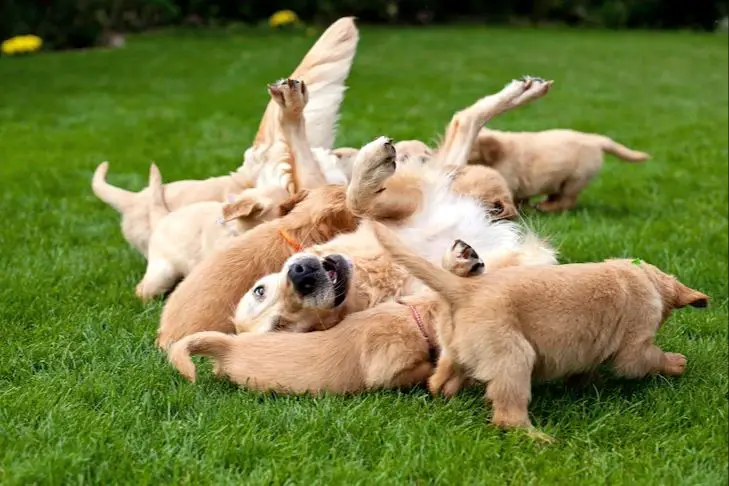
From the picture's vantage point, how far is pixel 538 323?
234 cm

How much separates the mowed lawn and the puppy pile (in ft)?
0.35

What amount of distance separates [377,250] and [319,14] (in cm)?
1727

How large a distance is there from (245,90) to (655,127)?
4.40 metres

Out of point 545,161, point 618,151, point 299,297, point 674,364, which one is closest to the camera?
point 674,364

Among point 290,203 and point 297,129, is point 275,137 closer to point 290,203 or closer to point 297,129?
point 297,129

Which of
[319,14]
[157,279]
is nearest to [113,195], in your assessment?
[157,279]

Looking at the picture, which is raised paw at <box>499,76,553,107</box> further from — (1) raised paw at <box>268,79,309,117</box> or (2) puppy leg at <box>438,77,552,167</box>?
(1) raised paw at <box>268,79,309,117</box>

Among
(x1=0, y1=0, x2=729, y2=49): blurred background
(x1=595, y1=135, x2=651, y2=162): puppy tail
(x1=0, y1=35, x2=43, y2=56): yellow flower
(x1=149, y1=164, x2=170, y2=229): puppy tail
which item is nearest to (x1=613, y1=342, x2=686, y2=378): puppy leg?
(x1=149, y1=164, x2=170, y2=229): puppy tail

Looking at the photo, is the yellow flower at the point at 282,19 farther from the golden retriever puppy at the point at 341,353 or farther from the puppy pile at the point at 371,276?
the golden retriever puppy at the point at 341,353

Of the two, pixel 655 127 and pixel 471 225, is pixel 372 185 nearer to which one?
pixel 471 225

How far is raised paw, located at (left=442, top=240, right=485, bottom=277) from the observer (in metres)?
2.53

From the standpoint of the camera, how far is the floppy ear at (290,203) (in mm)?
3342

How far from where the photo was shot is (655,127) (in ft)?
25.7

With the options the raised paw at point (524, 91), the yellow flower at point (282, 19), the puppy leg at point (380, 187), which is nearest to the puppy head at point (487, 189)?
the puppy leg at point (380, 187)
